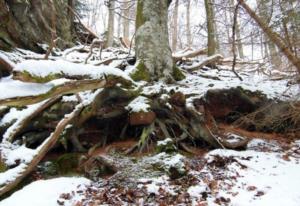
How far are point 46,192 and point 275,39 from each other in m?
4.26

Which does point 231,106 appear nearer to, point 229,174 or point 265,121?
point 265,121

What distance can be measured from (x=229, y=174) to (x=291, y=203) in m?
1.02

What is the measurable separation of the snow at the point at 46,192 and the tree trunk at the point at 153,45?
251 centimetres

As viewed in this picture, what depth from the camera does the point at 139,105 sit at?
522 cm

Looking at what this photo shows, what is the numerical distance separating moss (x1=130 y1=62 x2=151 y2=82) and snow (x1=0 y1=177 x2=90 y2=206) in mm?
2392

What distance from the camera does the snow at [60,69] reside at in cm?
327

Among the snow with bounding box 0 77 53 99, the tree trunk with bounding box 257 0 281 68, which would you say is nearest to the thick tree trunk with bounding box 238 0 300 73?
the tree trunk with bounding box 257 0 281 68

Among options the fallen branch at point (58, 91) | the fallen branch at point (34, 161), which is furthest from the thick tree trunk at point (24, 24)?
the fallen branch at point (58, 91)

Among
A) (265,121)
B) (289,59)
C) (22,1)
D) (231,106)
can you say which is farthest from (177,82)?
(22,1)

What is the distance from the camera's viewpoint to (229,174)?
180 inches

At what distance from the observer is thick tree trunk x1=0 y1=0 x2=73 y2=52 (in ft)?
22.8

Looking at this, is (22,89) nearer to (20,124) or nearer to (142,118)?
(20,124)

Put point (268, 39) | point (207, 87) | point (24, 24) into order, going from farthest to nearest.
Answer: point (24, 24) → point (207, 87) → point (268, 39)

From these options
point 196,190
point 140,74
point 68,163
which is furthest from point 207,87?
point 68,163
